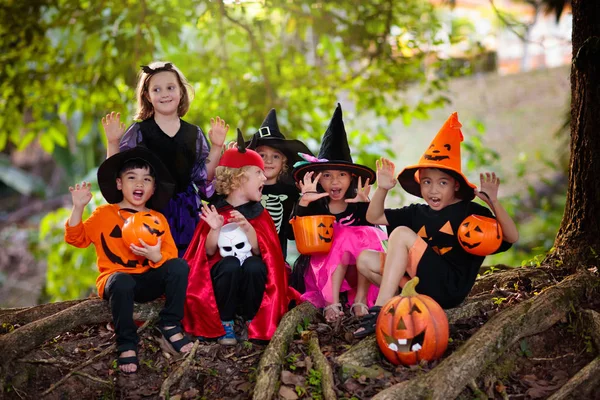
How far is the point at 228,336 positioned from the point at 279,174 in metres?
1.56

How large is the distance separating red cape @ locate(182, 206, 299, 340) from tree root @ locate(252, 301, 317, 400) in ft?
0.41

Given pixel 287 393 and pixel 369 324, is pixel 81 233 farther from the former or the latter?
pixel 369 324

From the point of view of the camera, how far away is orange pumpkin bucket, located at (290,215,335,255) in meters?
4.54

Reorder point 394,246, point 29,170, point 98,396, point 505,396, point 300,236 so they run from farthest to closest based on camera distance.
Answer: point 29,170 < point 300,236 < point 394,246 < point 98,396 < point 505,396

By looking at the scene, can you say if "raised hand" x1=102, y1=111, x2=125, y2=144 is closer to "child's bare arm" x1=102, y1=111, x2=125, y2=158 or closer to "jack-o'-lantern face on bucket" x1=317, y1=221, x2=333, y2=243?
"child's bare arm" x1=102, y1=111, x2=125, y2=158

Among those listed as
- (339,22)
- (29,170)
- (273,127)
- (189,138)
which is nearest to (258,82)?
(339,22)

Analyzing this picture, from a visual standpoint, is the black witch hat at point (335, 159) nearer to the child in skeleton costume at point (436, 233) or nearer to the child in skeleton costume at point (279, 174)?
the child in skeleton costume at point (279, 174)

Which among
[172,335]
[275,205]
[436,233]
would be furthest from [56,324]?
[436,233]

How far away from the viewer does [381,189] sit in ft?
14.3

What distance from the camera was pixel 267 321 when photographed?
442 cm

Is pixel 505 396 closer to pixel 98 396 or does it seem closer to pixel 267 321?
pixel 267 321

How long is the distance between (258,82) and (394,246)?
458cm

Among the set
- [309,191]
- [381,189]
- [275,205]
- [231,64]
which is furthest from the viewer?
[231,64]

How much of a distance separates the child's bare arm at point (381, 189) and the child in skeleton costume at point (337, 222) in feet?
0.97
